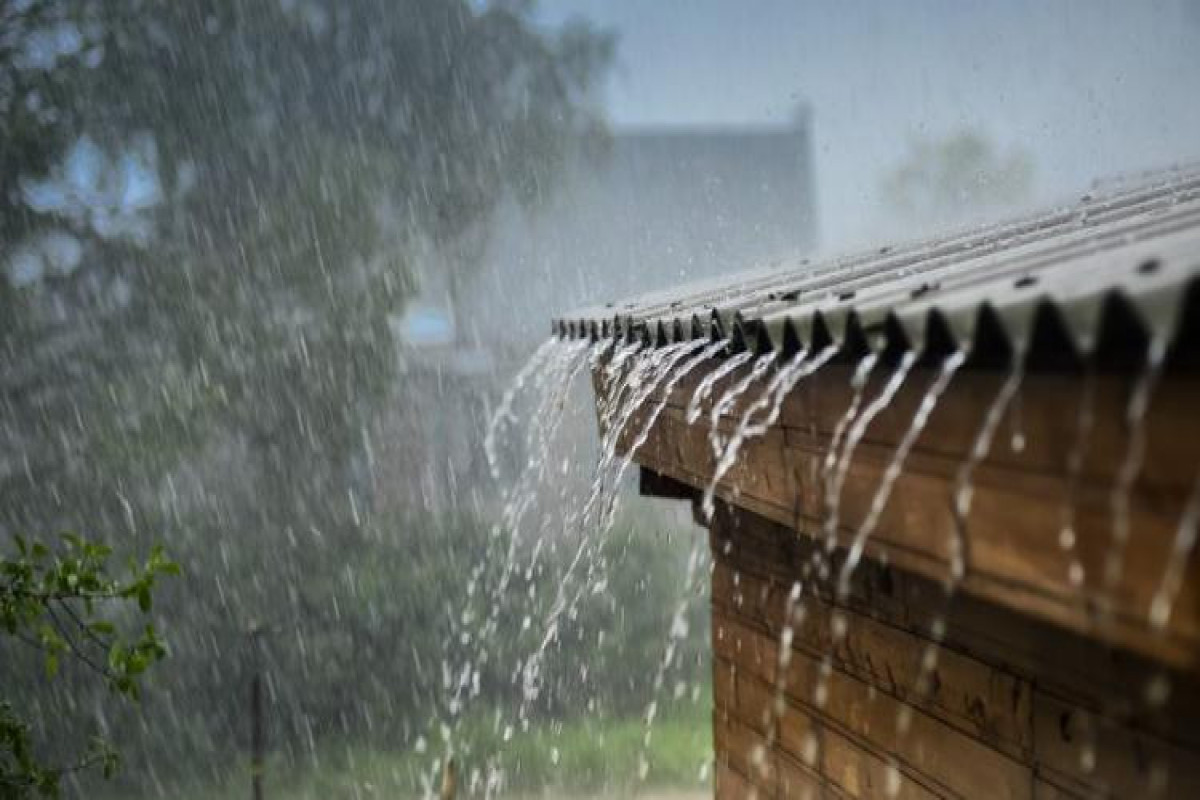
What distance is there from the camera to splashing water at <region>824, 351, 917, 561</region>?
158 cm

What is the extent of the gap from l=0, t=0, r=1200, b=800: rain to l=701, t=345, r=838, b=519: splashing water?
1 centimetres

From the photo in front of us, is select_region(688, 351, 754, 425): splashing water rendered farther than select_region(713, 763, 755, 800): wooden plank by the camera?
No

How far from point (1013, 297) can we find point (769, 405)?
2.93 feet

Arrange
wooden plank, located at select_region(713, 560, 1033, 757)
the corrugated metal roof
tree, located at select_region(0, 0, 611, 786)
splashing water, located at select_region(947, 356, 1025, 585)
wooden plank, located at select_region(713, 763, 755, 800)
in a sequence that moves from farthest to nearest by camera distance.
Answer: tree, located at select_region(0, 0, 611, 786)
wooden plank, located at select_region(713, 763, 755, 800)
wooden plank, located at select_region(713, 560, 1033, 757)
splashing water, located at select_region(947, 356, 1025, 585)
the corrugated metal roof

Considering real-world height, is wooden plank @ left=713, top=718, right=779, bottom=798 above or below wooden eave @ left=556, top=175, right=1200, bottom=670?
below

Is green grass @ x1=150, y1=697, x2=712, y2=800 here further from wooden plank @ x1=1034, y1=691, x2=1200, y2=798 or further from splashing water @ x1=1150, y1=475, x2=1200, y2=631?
splashing water @ x1=1150, y1=475, x2=1200, y2=631

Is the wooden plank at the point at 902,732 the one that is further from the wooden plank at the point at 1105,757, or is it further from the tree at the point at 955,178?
the tree at the point at 955,178

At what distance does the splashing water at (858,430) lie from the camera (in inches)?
62.2

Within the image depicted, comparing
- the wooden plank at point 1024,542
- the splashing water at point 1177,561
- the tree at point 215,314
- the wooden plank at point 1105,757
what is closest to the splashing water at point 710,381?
the wooden plank at point 1024,542

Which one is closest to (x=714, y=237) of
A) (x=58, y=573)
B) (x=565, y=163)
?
(x=565, y=163)

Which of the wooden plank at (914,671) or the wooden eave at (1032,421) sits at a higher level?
the wooden eave at (1032,421)

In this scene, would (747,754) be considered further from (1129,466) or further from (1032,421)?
(1129,466)

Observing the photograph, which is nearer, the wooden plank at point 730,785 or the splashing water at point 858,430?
the splashing water at point 858,430

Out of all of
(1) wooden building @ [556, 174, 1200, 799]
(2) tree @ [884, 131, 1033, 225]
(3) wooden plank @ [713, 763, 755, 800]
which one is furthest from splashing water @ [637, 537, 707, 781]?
(2) tree @ [884, 131, 1033, 225]
